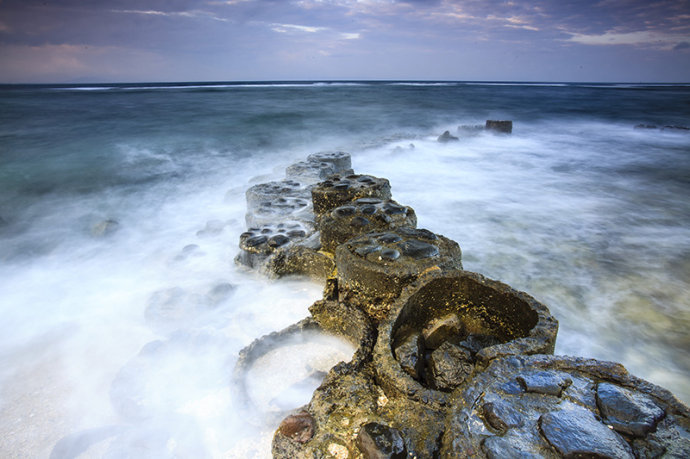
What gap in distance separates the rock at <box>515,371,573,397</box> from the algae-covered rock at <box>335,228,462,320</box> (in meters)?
1.06

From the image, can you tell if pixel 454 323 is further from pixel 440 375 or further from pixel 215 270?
pixel 215 270

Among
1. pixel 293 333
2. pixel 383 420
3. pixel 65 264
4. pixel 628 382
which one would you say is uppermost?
pixel 628 382

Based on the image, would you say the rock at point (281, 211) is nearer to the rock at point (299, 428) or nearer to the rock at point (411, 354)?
the rock at point (411, 354)

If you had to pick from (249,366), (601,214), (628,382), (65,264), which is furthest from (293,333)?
(601,214)

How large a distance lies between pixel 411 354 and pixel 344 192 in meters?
2.56

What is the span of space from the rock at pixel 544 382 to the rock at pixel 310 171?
18.0ft

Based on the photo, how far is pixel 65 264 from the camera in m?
6.07

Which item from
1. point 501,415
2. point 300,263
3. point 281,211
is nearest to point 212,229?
point 281,211

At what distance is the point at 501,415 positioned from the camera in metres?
1.42

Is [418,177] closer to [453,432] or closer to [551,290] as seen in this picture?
[551,290]

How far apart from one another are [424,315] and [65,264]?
6342 mm

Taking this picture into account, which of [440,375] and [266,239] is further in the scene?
[266,239]

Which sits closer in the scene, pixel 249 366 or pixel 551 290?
pixel 249 366

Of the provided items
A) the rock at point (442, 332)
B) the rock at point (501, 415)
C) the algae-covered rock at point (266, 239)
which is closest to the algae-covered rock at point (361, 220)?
the algae-covered rock at point (266, 239)
